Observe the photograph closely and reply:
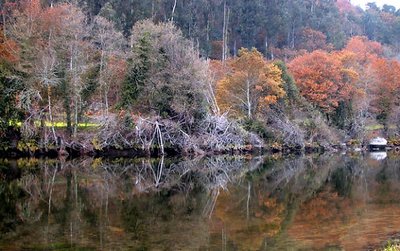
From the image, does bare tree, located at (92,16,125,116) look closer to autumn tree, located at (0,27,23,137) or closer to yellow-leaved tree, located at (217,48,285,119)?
autumn tree, located at (0,27,23,137)

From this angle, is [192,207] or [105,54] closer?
[192,207]

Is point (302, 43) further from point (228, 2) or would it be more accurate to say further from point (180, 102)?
point (180, 102)

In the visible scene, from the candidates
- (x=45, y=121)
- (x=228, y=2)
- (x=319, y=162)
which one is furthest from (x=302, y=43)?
(x=45, y=121)

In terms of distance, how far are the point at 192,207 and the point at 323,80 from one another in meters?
37.0

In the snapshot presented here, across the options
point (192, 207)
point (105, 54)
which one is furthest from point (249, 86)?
point (192, 207)

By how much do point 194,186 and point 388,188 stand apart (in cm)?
996

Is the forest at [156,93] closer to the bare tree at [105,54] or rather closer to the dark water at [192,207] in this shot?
the bare tree at [105,54]

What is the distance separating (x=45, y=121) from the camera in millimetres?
37906

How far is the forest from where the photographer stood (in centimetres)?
3706

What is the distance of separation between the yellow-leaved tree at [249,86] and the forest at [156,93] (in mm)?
100

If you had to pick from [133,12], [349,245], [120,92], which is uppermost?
[133,12]

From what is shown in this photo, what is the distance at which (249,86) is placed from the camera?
47.0 meters

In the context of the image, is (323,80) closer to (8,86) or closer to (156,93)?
(156,93)

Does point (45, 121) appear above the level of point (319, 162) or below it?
above
